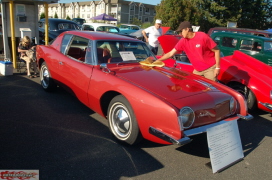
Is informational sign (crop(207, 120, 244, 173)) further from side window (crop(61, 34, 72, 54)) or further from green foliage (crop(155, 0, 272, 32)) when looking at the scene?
green foliage (crop(155, 0, 272, 32))

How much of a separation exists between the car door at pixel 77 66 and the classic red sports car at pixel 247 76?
1.74 meters

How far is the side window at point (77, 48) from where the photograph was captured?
14.4 ft

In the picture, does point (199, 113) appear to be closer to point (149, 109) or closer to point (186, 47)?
point (149, 109)

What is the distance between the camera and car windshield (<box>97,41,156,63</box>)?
4.00 meters

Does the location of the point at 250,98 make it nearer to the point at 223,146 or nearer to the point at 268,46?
the point at 223,146

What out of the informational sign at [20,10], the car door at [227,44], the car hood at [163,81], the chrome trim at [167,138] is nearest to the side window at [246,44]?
the car door at [227,44]

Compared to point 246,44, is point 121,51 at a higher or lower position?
lower

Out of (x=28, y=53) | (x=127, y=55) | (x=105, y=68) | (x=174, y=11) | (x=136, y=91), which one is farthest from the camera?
(x=174, y=11)

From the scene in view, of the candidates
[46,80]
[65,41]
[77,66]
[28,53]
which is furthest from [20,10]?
[77,66]

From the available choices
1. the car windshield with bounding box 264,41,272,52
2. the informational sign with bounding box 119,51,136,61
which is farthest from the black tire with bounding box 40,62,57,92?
the car windshield with bounding box 264,41,272,52

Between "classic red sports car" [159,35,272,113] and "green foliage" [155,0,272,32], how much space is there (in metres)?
22.1

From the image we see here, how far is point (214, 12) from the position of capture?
103ft

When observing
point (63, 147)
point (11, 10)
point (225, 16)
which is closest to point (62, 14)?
point (225, 16)

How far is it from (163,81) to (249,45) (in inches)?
234
